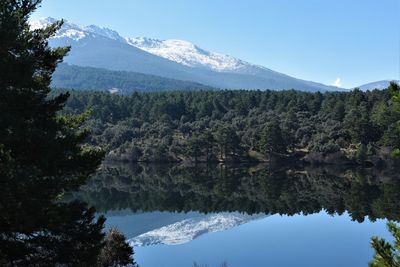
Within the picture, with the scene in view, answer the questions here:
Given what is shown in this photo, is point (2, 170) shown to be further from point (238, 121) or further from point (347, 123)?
point (238, 121)

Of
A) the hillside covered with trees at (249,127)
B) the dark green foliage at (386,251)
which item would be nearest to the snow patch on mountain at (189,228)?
the dark green foliage at (386,251)

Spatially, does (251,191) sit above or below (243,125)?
below

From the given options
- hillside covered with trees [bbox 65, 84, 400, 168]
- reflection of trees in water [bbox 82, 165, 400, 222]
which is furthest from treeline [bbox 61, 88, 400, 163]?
reflection of trees in water [bbox 82, 165, 400, 222]

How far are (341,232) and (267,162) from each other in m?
80.8

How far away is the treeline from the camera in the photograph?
128 metres

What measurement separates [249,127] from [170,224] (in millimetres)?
84856

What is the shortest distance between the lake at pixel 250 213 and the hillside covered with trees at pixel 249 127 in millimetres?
11067

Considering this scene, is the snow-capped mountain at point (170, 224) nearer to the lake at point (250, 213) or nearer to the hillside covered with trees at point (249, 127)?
the lake at point (250, 213)

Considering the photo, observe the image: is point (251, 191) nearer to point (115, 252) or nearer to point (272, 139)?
point (272, 139)

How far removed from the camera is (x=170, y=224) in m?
64.4

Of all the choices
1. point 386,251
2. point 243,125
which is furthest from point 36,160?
point 243,125

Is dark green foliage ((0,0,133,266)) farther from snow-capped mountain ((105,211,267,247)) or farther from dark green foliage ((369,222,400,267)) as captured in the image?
snow-capped mountain ((105,211,267,247))

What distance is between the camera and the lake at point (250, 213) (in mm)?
44675

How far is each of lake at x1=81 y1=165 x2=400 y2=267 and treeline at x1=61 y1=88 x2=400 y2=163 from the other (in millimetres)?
11603
